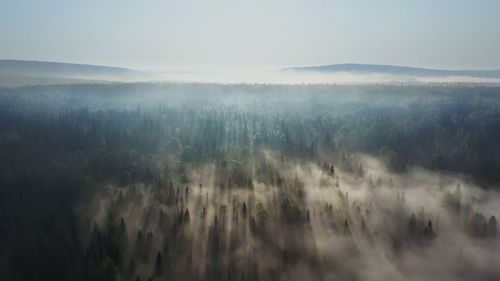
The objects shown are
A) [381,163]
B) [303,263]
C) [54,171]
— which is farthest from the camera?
[381,163]

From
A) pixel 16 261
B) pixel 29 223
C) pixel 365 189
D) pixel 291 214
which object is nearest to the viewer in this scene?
pixel 16 261

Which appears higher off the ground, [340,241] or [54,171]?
[54,171]

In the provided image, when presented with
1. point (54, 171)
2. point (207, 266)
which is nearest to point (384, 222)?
point (207, 266)

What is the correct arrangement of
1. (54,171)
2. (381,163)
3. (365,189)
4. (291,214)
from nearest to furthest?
(291,214) → (54,171) → (365,189) → (381,163)

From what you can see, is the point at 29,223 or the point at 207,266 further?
the point at 29,223

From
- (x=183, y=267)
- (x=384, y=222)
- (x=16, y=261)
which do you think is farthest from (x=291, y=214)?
(x=16, y=261)

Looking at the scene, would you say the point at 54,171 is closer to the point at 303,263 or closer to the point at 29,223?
the point at 29,223

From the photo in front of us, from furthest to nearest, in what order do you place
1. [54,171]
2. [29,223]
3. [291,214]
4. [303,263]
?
[54,171] < [291,214] < [29,223] < [303,263]

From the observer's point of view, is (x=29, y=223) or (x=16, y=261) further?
(x=29, y=223)

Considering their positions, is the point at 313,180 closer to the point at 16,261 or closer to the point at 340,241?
the point at 340,241
